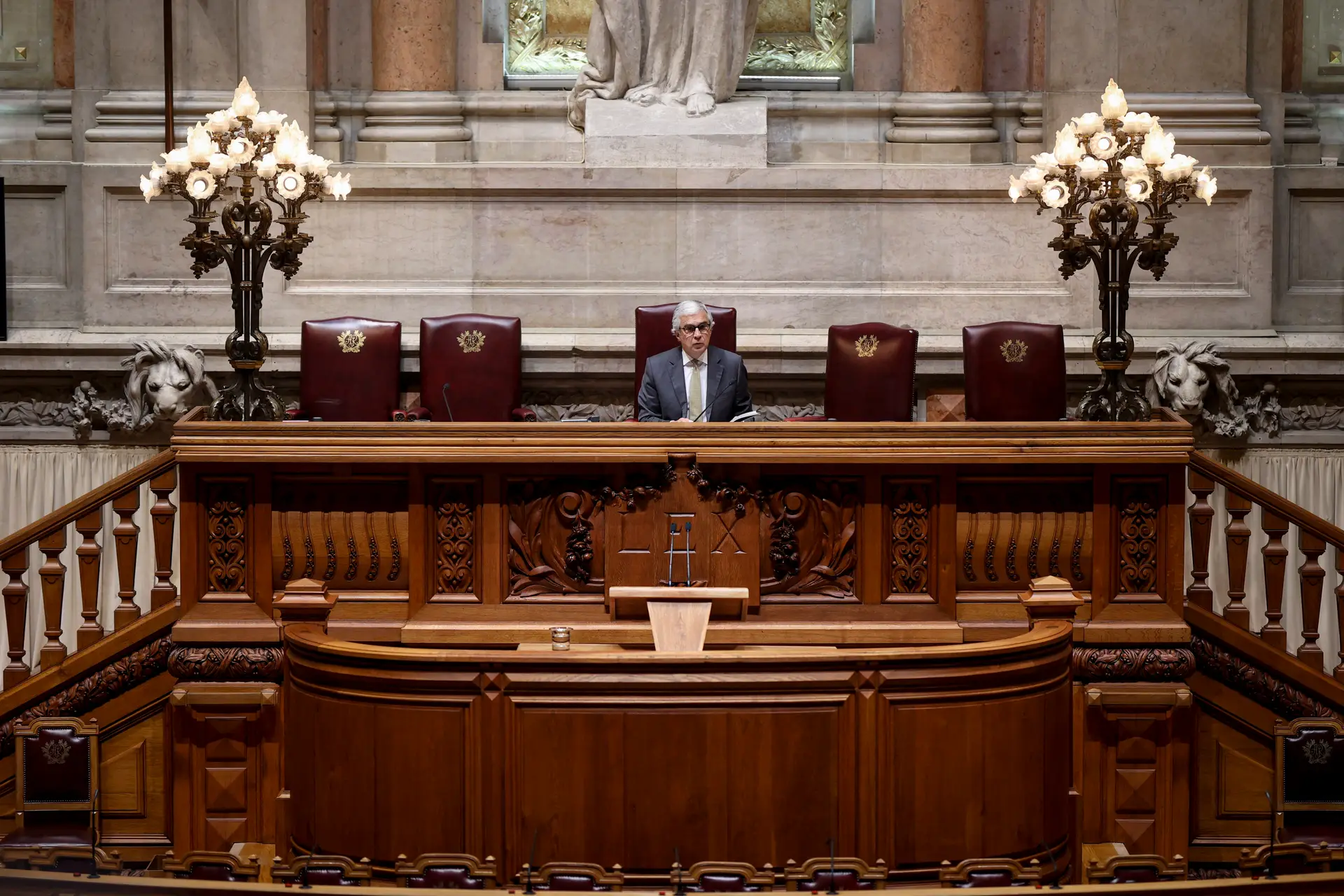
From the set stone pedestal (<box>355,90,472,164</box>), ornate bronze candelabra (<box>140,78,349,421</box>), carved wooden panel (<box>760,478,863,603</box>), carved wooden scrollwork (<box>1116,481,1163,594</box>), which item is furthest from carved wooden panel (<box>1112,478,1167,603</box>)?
stone pedestal (<box>355,90,472,164</box>)

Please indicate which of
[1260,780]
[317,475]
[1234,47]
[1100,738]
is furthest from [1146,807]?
[1234,47]

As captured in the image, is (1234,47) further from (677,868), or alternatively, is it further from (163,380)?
(677,868)

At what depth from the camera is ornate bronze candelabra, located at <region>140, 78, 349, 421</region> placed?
6617mm

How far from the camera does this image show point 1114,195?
21.5 feet

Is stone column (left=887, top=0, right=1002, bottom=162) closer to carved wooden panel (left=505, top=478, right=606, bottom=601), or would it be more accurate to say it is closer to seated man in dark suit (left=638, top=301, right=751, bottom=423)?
seated man in dark suit (left=638, top=301, right=751, bottom=423)

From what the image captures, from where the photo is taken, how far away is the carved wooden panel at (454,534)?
206 inches

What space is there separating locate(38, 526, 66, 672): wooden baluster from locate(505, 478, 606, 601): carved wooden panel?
61.9 inches

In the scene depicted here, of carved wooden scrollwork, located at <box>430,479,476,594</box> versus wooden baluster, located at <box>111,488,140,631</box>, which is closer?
carved wooden scrollwork, located at <box>430,479,476,594</box>

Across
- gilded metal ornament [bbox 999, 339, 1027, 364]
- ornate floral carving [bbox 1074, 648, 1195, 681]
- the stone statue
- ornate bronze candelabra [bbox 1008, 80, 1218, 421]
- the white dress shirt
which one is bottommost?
ornate floral carving [bbox 1074, 648, 1195, 681]

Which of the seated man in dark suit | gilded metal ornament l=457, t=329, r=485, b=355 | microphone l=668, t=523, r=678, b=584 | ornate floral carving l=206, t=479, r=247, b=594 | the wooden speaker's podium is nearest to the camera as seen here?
the wooden speaker's podium

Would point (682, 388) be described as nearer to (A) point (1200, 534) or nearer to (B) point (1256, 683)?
(A) point (1200, 534)

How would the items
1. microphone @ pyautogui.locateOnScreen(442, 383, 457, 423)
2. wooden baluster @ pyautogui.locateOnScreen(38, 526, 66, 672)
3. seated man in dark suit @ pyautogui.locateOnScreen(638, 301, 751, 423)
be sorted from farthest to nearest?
microphone @ pyautogui.locateOnScreen(442, 383, 457, 423) < seated man in dark suit @ pyautogui.locateOnScreen(638, 301, 751, 423) < wooden baluster @ pyautogui.locateOnScreen(38, 526, 66, 672)

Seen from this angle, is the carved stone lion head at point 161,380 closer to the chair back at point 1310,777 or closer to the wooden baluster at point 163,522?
the wooden baluster at point 163,522

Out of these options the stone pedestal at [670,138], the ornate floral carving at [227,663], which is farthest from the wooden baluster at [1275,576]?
the stone pedestal at [670,138]
